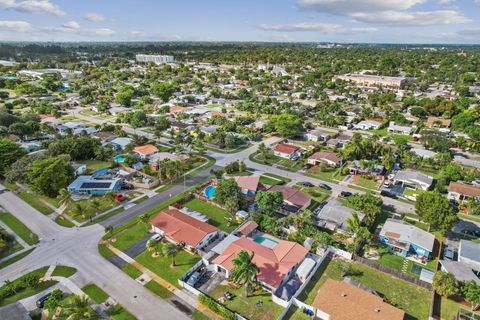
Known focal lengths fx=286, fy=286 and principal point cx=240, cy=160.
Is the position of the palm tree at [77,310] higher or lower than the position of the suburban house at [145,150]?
lower

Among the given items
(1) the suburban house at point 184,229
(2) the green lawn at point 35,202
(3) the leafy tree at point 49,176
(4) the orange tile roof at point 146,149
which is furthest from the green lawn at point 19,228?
(4) the orange tile roof at point 146,149

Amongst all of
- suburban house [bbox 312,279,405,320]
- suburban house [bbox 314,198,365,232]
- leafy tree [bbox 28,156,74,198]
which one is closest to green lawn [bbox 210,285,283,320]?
suburban house [bbox 312,279,405,320]

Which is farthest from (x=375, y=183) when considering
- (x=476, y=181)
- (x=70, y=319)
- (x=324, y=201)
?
(x=70, y=319)

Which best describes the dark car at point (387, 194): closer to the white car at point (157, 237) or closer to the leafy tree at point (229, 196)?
the leafy tree at point (229, 196)

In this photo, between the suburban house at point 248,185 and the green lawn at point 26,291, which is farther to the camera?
the suburban house at point 248,185

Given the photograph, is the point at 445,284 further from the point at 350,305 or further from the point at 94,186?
the point at 94,186

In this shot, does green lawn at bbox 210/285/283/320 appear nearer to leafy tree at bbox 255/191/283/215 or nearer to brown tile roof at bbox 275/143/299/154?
leafy tree at bbox 255/191/283/215

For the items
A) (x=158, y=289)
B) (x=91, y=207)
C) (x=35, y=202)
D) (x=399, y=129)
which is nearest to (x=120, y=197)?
(x=91, y=207)
